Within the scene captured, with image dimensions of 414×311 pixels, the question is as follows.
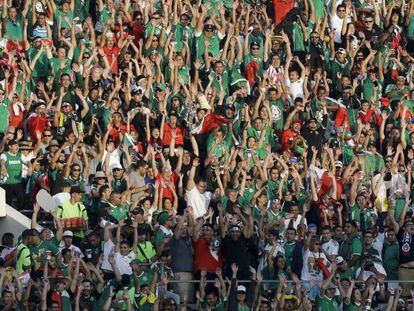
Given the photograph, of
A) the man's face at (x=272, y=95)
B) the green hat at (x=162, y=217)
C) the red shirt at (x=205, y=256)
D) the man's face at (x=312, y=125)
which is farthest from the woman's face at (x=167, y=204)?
the man's face at (x=272, y=95)

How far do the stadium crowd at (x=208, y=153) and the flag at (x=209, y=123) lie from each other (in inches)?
1.4

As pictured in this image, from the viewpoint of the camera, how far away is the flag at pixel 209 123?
3150 centimetres

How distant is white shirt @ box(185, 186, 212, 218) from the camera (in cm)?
2955

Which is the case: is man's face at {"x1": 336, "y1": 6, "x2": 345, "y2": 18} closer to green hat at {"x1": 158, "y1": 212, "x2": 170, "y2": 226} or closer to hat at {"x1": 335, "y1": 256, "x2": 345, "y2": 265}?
green hat at {"x1": 158, "y1": 212, "x2": 170, "y2": 226}

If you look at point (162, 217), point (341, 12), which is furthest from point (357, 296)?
point (341, 12)

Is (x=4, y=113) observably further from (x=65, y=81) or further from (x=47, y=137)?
(x=65, y=81)

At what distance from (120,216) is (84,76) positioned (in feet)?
13.4

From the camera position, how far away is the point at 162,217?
93.7 ft

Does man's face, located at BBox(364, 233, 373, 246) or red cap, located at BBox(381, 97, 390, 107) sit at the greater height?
red cap, located at BBox(381, 97, 390, 107)

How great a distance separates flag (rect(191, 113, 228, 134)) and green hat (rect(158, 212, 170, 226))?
3.04 meters

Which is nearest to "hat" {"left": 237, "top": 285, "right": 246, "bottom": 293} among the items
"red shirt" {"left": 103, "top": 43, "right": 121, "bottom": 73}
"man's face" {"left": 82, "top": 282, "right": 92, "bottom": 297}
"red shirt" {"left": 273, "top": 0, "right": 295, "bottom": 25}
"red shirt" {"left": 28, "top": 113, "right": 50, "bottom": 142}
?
"man's face" {"left": 82, "top": 282, "right": 92, "bottom": 297}

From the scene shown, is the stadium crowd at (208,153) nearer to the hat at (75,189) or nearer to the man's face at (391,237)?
the hat at (75,189)

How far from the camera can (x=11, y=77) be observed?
104 ft

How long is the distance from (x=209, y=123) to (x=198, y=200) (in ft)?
7.25
